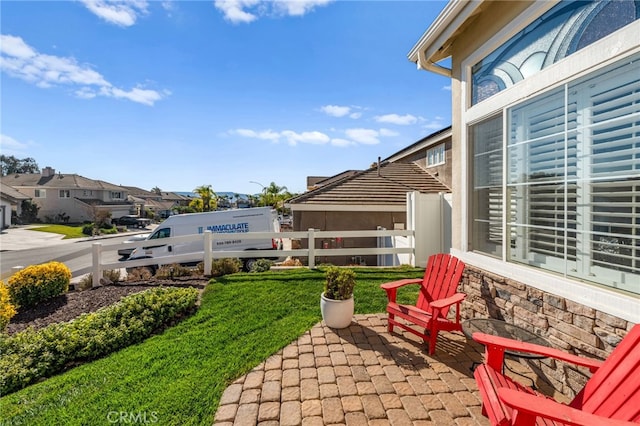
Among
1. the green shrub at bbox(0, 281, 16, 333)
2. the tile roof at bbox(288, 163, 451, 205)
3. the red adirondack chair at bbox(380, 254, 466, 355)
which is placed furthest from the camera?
the tile roof at bbox(288, 163, 451, 205)

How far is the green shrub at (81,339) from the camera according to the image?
3.58m

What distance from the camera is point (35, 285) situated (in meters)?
6.06

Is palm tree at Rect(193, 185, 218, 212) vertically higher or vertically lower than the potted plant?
higher

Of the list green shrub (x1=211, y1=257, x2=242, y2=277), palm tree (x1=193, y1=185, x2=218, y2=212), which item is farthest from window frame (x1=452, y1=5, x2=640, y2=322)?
palm tree (x1=193, y1=185, x2=218, y2=212)

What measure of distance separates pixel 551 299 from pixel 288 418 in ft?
9.60

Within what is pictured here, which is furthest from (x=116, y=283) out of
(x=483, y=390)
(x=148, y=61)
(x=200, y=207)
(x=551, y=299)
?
(x=200, y=207)

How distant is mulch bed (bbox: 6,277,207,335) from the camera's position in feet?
17.6

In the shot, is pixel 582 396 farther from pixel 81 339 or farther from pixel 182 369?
pixel 81 339

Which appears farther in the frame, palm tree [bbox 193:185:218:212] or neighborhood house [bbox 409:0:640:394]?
palm tree [bbox 193:185:218:212]

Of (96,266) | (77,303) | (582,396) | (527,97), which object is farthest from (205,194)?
(582,396)

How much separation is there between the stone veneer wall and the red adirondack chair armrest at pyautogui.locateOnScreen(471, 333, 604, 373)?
26 cm

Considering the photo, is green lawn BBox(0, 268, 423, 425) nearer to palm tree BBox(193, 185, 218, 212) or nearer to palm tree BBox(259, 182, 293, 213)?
palm tree BBox(193, 185, 218, 212)

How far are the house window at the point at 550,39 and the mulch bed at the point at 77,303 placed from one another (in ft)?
22.7

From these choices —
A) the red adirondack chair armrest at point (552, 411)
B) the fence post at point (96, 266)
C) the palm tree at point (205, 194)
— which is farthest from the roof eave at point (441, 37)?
the palm tree at point (205, 194)
